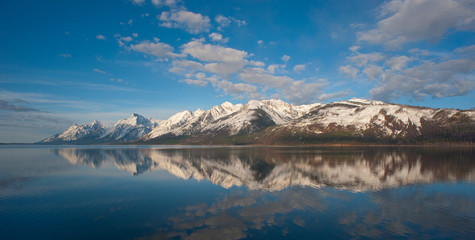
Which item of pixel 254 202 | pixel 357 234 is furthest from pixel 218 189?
pixel 357 234

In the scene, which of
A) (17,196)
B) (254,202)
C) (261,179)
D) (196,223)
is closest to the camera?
(196,223)

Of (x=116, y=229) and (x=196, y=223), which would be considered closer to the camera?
(x=116, y=229)

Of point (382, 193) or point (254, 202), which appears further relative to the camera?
point (382, 193)

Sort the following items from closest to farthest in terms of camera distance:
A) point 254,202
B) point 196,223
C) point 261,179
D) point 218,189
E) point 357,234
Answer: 1. point 357,234
2. point 196,223
3. point 254,202
4. point 218,189
5. point 261,179

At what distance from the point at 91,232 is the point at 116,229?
2.38 meters

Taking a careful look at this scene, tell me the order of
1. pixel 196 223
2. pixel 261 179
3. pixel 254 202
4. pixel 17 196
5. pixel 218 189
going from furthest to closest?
pixel 261 179, pixel 218 189, pixel 17 196, pixel 254 202, pixel 196 223

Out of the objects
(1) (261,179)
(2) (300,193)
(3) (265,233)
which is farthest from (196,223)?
(1) (261,179)

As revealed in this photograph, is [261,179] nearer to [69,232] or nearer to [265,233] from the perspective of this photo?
[265,233]

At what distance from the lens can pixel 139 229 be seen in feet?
87.8

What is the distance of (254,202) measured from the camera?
124ft

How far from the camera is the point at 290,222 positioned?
2878cm

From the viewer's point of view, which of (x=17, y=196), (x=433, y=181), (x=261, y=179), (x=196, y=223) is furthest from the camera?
(x=261, y=179)

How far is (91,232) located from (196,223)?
36.0ft

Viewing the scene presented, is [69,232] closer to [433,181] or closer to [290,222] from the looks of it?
[290,222]
